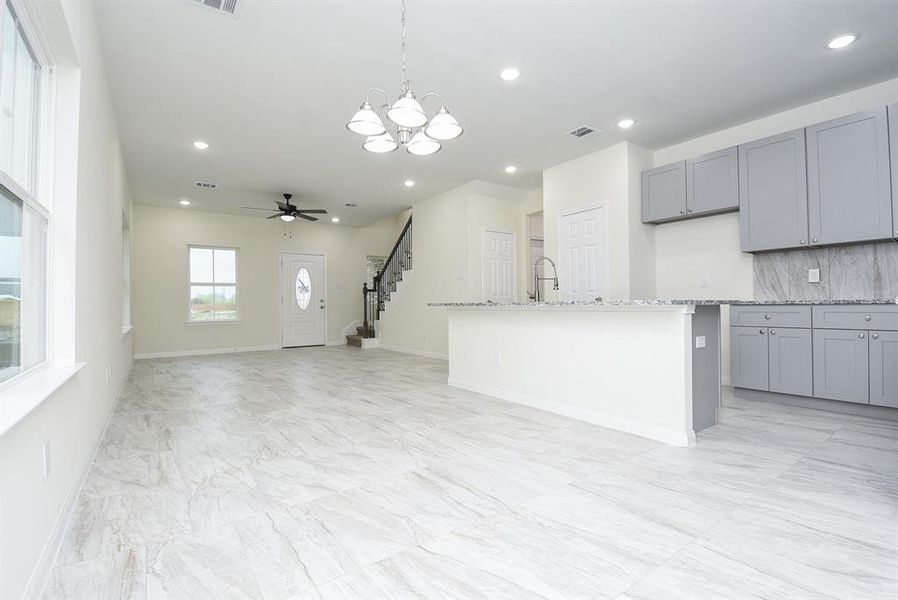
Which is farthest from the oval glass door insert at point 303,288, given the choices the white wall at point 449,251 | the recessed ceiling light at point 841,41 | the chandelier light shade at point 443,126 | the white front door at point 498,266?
the recessed ceiling light at point 841,41

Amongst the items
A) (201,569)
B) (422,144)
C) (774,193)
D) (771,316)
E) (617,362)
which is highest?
(422,144)

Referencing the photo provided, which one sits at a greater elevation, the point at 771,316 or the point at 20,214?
the point at 20,214

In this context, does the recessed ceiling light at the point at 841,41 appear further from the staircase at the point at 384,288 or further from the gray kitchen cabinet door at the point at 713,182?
the staircase at the point at 384,288

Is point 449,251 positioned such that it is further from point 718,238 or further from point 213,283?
point 213,283

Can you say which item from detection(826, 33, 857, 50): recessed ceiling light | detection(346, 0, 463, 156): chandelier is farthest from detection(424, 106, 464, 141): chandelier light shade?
detection(826, 33, 857, 50): recessed ceiling light

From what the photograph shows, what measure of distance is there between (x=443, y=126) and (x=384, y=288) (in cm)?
717

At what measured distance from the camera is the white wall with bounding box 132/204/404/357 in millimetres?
8258

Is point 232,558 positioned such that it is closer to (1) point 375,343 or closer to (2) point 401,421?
(2) point 401,421

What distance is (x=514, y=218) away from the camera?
25.8ft

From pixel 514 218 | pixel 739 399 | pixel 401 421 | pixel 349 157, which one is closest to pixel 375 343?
pixel 514 218

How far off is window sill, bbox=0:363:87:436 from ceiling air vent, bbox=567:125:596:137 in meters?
4.95

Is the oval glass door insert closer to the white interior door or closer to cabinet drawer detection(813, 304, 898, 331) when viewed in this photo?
the white interior door

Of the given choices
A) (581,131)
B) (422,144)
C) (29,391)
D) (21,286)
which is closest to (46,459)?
(29,391)

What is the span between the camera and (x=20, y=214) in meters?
1.85
